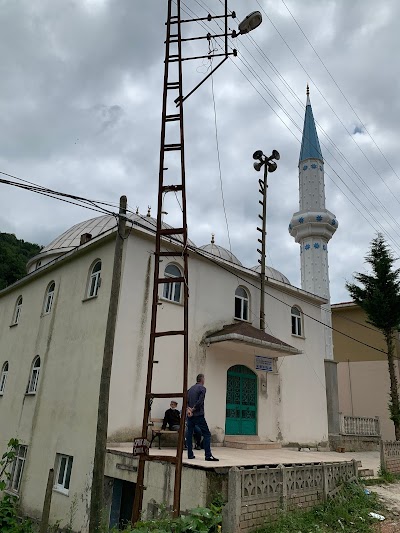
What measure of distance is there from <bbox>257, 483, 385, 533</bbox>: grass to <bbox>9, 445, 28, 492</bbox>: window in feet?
32.2

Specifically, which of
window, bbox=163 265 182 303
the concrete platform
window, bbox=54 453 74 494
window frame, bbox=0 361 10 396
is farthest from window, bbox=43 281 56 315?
the concrete platform

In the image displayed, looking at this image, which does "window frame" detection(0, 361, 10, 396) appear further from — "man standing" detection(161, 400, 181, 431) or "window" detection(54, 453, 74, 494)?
"man standing" detection(161, 400, 181, 431)

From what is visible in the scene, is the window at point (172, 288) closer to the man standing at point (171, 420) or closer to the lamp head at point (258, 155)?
the man standing at point (171, 420)

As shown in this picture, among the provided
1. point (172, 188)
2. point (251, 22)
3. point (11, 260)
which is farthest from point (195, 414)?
point (11, 260)

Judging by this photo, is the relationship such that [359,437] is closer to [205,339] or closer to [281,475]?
[205,339]

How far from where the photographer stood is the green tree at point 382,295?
1884 centimetres

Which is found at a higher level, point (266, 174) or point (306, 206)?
point (306, 206)

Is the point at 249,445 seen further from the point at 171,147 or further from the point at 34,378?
the point at 171,147

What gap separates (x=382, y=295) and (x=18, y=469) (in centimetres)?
1536

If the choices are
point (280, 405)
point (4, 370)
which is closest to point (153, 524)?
point (280, 405)

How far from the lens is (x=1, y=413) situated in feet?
53.8

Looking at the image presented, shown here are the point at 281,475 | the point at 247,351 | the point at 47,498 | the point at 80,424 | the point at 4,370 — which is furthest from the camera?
the point at 4,370

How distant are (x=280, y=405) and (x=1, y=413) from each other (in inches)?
403

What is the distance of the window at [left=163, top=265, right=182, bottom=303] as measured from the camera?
1326cm
